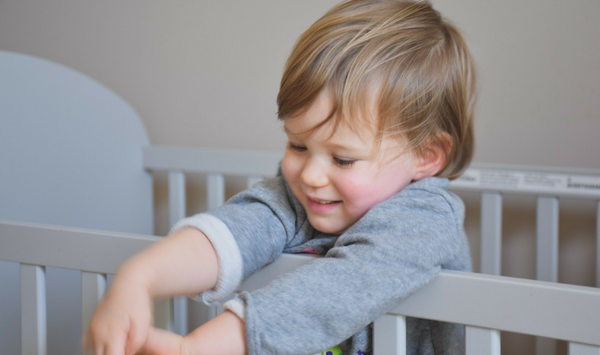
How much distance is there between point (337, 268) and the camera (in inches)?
19.9

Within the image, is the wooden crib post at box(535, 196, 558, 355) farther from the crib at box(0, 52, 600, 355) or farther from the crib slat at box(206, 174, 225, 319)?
the crib slat at box(206, 174, 225, 319)

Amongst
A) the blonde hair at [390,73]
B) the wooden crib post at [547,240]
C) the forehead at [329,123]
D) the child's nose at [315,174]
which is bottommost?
the wooden crib post at [547,240]

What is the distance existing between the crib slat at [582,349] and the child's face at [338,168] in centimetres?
23

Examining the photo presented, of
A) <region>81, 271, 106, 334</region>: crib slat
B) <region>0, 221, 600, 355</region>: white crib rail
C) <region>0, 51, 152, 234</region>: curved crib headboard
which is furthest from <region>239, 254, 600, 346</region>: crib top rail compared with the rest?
<region>0, 51, 152, 234</region>: curved crib headboard

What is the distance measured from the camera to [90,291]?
645mm

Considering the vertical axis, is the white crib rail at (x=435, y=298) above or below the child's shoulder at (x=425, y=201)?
below

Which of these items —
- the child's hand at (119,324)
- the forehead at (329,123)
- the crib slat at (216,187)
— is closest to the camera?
the child's hand at (119,324)

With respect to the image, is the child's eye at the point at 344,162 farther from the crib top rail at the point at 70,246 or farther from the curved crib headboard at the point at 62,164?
the curved crib headboard at the point at 62,164

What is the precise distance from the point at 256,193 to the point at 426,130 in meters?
0.21

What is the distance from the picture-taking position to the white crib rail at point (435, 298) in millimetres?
459

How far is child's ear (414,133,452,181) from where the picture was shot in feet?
2.06

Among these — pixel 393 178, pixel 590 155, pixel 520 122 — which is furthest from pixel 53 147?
pixel 590 155

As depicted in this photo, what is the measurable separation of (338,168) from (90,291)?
32 centimetres

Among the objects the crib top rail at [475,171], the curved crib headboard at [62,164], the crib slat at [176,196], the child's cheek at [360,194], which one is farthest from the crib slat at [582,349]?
the crib slat at [176,196]
